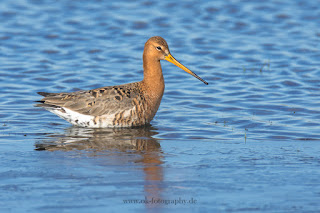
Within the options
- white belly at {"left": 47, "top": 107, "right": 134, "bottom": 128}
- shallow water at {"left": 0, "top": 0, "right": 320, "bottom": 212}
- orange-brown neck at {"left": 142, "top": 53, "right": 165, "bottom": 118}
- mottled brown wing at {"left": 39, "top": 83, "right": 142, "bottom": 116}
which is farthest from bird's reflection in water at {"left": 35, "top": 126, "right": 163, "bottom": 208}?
orange-brown neck at {"left": 142, "top": 53, "right": 165, "bottom": 118}

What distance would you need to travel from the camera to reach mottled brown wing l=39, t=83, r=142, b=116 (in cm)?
1113

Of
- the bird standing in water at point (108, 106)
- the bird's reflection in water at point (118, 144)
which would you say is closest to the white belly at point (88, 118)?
the bird standing in water at point (108, 106)

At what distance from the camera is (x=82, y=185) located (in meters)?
7.48

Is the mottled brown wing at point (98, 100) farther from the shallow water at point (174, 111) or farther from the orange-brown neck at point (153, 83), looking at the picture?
the shallow water at point (174, 111)

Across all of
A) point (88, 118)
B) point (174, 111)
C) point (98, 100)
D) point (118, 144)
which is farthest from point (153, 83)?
point (118, 144)

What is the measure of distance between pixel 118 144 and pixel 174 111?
8.74 feet

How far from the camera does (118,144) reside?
9797mm

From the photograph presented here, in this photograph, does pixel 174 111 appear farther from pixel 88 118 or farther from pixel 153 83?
pixel 88 118

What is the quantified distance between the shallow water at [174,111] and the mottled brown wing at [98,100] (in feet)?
1.28

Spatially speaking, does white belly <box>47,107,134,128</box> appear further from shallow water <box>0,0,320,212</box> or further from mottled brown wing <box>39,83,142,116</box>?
shallow water <box>0,0,320,212</box>

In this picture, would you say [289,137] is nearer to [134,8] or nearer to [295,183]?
[295,183]

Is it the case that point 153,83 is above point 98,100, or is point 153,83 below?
above

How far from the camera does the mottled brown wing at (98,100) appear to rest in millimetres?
11133

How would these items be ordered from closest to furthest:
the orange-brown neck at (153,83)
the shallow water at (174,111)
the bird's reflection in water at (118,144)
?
the shallow water at (174,111)
the bird's reflection in water at (118,144)
the orange-brown neck at (153,83)
